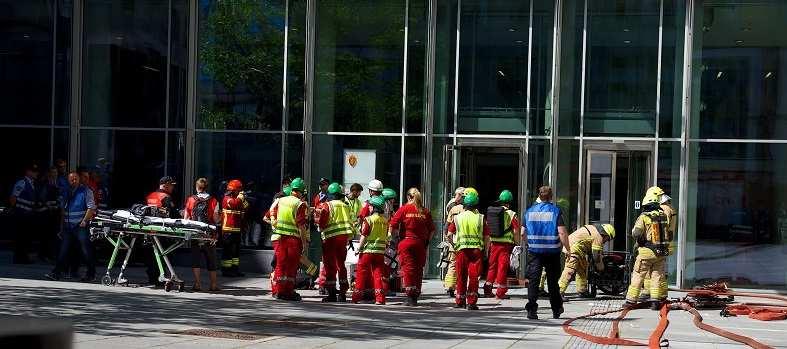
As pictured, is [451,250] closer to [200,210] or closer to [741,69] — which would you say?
[200,210]

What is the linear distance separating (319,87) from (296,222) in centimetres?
611

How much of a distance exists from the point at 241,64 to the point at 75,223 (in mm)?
5621

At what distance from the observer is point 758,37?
19.5m

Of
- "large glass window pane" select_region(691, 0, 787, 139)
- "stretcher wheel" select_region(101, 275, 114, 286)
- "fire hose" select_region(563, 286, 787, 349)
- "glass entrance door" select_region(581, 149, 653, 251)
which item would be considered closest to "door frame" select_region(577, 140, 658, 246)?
"glass entrance door" select_region(581, 149, 653, 251)

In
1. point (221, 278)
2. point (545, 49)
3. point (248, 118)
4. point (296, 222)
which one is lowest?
point (221, 278)

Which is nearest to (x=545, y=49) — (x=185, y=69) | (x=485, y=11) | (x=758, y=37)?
(x=485, y=11)

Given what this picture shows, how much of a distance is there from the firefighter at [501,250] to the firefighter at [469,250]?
1.65 m

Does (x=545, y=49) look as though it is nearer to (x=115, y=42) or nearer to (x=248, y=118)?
(x=248, y=118)

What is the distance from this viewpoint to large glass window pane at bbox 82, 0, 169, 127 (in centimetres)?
2169

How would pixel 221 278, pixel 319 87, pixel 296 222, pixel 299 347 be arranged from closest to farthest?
pixel 299 347 < pixel 296 222 < pixel 221 278 < pixel 319 87

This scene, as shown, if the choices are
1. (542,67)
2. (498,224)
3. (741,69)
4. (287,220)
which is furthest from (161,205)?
(741,69)

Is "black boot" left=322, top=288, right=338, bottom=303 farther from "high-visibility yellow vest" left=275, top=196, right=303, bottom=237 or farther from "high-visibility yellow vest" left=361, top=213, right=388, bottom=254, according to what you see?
"high-visibility yellow vest" left=275, top=196, right=303, bottom=237

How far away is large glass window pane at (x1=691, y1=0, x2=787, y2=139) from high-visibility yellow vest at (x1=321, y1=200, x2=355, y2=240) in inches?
286

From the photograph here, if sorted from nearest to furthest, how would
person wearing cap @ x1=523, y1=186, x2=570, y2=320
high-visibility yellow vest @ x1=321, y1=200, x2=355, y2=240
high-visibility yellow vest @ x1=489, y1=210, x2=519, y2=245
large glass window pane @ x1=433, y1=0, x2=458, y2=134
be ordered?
person wearing cap @ x1=523, y1=186, x2=570, y2=320, high-visibility yellow vest @ x1=321, y1=200, x2=355, y2=240, high-visibility yellow vest @ x1=489, y1=210, x2=519, y2=245, large glass window pane @ x1=433, y1=0, x2=458, y2=134
